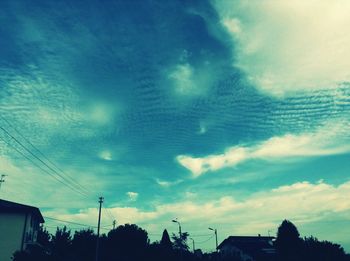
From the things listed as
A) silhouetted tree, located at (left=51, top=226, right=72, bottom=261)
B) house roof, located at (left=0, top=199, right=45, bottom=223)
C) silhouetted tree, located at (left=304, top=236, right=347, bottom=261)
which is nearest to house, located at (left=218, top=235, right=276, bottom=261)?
silhouetted tree, located at (left=304, top=236, right=347, bottom=261)

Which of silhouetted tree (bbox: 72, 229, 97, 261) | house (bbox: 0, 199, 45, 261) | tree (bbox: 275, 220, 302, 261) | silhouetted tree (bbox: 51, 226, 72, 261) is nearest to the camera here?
silhouetted tree (bbox: 51, 226, 72, 261)

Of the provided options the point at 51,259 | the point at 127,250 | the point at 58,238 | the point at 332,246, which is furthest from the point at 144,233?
the point at 332,246

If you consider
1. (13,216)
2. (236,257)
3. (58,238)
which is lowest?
(236,257)

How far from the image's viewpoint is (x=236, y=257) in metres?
58.8

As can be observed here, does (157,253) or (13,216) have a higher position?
(13,216)

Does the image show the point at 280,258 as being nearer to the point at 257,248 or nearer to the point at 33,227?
the point at 257,248

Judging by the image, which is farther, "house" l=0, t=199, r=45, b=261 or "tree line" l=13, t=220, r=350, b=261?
"house" l=0, t=199, r=45, b=261

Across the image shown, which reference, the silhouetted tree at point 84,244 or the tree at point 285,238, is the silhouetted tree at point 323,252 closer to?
the tree at point 285,238

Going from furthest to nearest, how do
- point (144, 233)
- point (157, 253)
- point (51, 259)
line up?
point (144, 233), point (157, 253), point (51, 259)

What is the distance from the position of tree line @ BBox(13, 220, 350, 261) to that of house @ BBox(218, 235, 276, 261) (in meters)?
2.03

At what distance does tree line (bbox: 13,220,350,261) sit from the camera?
107ft

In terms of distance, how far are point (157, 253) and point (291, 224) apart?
21.1 meters

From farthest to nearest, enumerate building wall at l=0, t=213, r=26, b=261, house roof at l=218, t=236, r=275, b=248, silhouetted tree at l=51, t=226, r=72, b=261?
house roof at l=218, t=236, r=275, b=248 → building wall at l=0, t=213, r=26, b=261 → silhouetted tree at l=51, t=226, r=72, b=261

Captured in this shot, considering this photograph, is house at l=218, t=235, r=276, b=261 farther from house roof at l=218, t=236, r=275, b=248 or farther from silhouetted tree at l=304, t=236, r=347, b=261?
silhouetted tree at l=304, t=236, r=347, b=261
